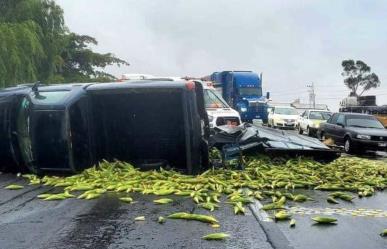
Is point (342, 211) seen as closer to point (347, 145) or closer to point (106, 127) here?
point (106, 127)

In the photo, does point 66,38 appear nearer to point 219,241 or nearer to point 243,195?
point 243,195

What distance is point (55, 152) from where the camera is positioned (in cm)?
891

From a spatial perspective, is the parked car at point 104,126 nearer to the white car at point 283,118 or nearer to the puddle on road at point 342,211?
the puddle on road at point 342,211

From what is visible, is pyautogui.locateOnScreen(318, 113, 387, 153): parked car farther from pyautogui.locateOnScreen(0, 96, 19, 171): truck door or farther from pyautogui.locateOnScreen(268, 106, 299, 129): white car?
pyautogui.locateOnScreen(0, 96, 19, 171): truck door

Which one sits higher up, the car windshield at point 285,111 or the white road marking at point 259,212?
the car windshield at point 285,111

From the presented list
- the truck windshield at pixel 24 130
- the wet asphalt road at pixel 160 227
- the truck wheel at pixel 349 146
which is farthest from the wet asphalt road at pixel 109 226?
the truck wheel at pixel 349 146

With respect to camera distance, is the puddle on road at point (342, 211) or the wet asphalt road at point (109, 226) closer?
the wet asphalt road at point (109, 226)

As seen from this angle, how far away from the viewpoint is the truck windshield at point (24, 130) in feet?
30.3

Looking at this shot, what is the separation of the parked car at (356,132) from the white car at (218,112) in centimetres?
531

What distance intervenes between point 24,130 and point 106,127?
146 cm

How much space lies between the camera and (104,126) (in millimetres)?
9609

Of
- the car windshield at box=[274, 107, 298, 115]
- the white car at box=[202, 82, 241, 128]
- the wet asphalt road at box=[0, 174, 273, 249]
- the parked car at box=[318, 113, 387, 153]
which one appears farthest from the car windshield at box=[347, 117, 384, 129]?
the car windshield at box=[274, 107, 298, 115]

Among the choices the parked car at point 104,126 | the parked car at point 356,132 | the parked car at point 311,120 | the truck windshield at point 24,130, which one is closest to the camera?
the parked car at point 104,126

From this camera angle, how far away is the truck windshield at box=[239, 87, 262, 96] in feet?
104
